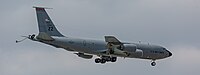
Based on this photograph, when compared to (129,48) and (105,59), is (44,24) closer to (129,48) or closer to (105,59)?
(105,59)

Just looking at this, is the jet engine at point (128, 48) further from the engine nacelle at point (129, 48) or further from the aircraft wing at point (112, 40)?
the aircraft wing at point (112, 40)

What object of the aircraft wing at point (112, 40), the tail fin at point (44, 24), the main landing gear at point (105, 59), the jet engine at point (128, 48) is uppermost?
the tail fin at point (44, 24)

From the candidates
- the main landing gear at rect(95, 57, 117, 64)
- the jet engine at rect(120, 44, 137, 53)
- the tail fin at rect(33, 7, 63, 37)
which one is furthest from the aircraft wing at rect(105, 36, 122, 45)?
the tail fin at rect(33, 7, 63, 37)

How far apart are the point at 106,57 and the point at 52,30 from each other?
394 inches

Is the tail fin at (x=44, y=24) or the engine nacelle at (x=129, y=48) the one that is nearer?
the tail fin at (x=44, y=24)

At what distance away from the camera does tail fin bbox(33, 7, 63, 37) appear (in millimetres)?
155375

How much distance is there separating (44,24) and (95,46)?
8220mm

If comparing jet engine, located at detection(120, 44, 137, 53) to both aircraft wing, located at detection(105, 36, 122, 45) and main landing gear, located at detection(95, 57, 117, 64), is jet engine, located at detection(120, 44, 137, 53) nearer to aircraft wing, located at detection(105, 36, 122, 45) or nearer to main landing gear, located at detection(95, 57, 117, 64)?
aircraft wing, located at detection(105, 36, 122, 45)

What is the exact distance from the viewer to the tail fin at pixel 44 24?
155375 mm

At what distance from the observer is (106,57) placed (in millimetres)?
160500

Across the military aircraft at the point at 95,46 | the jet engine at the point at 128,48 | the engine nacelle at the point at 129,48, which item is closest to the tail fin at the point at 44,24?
the military aircraft at the point at 95,46

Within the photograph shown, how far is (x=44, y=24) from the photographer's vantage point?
513ft

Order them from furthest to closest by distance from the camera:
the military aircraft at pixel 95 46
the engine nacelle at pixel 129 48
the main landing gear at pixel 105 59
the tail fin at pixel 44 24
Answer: the main landing gear at pixel 105 59, the engine nacelle at pixel 129 48, the tail fin at pixel 44 24, the military aircraft at pixel 95 46

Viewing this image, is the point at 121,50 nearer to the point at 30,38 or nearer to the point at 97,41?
the point at 97,41
